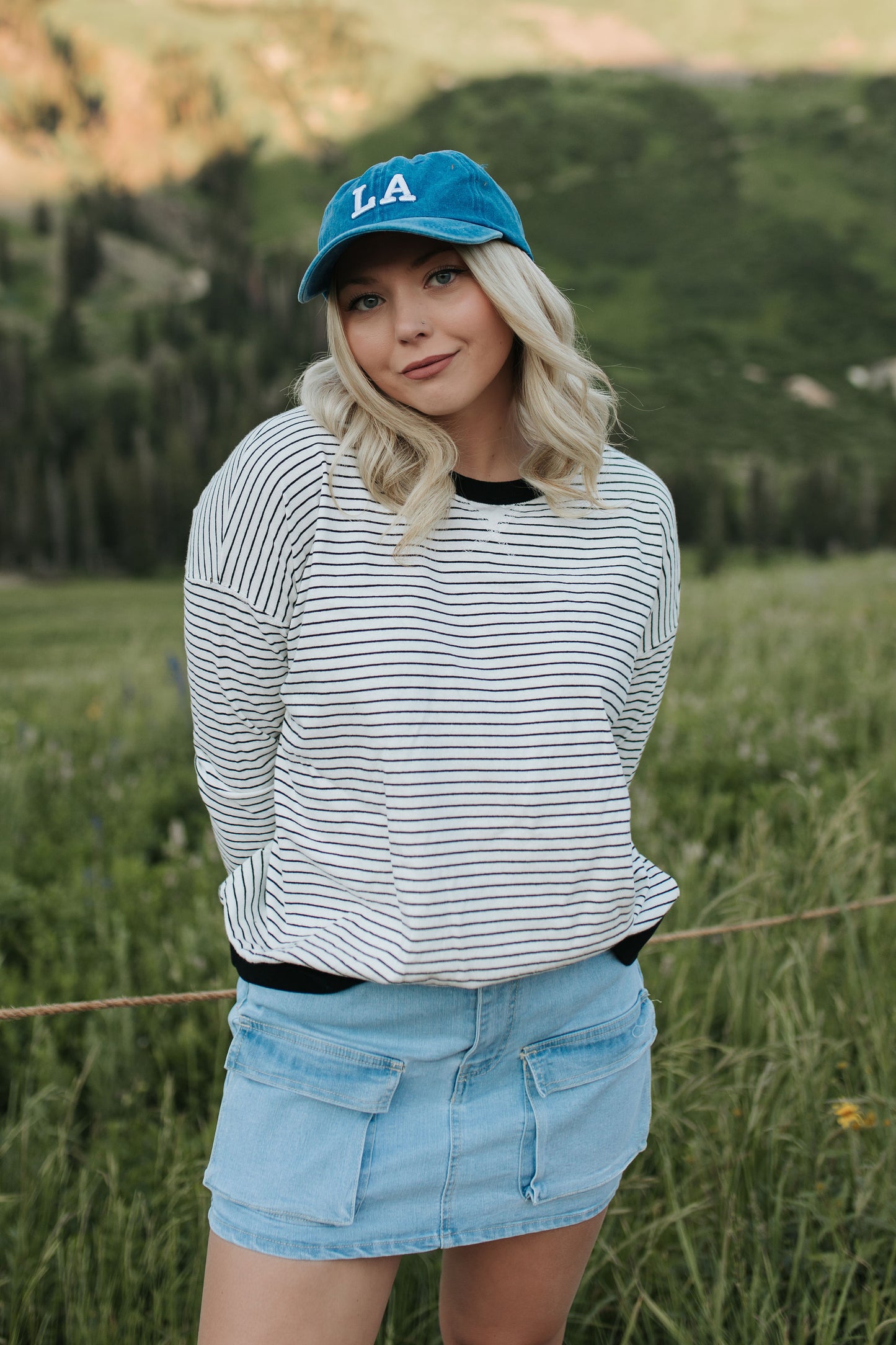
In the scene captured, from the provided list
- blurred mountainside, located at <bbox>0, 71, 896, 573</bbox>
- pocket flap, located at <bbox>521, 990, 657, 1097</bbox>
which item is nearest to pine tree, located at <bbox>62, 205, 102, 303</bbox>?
blurred mountainside, located at <bbox>0, 71, 896, 573</bbox>

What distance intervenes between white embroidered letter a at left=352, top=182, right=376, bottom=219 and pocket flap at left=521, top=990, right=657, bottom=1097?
1.05 m

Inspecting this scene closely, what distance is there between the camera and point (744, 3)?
17422 millimetres

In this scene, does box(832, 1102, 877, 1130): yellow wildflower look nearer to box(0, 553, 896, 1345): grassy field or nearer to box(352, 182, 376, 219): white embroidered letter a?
box(0, 553, 896, 1345): grassy field

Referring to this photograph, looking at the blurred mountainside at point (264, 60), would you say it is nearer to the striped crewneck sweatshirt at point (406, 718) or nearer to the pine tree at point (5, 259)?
the pine tree at point (5, 259)

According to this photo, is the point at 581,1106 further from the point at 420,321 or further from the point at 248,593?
the point at 420,321

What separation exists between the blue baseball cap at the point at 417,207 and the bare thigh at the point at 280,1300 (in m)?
1.18

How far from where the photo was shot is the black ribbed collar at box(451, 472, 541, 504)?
1.22 meters

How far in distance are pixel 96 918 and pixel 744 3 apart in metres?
20.8

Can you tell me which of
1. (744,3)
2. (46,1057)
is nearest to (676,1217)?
(46,1057)

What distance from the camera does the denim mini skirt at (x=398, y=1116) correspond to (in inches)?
41.4

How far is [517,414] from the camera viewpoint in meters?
1.34

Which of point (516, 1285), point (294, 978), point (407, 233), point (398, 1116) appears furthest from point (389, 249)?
point (516, 1285)

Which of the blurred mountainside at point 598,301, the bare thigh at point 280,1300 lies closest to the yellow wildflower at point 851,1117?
the bare thigh at point 280,1300

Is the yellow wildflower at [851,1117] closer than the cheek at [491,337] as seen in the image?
No
